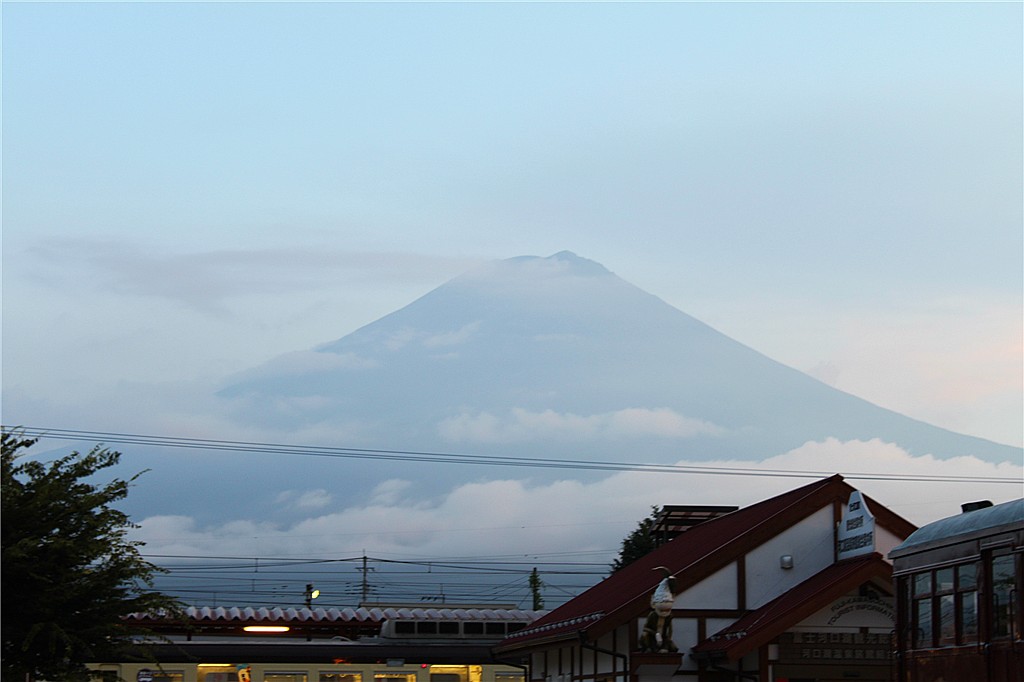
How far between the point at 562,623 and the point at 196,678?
16961 mm

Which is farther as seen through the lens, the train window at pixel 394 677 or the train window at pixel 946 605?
the train window at pixel 394 677

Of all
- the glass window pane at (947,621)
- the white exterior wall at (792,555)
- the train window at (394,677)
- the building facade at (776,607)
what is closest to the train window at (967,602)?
the glass window pane at (947,621)

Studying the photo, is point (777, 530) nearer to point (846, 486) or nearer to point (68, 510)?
point (846, 486)

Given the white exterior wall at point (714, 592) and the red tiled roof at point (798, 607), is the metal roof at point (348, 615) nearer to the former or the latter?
the white exterior wall at point (714, 592)

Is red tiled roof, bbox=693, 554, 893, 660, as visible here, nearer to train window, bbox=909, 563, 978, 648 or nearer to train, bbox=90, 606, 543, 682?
train window, bbox=909, 563, 978, 648

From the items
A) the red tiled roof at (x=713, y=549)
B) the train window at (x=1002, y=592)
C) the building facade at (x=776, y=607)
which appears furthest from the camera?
the red tiled roof at (x=713, y=549)

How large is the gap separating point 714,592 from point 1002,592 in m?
10.2

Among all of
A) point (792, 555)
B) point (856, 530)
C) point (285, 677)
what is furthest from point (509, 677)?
point (856, 530)

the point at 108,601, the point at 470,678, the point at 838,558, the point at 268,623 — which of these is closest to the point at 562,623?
the point at 838,558

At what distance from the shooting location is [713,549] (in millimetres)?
26453

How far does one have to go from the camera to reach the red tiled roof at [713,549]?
25.3 m

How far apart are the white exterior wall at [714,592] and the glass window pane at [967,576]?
29.3ft

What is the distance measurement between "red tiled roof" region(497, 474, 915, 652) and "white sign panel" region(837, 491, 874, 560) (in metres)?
0.48

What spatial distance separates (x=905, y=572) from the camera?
18828 millimetres
